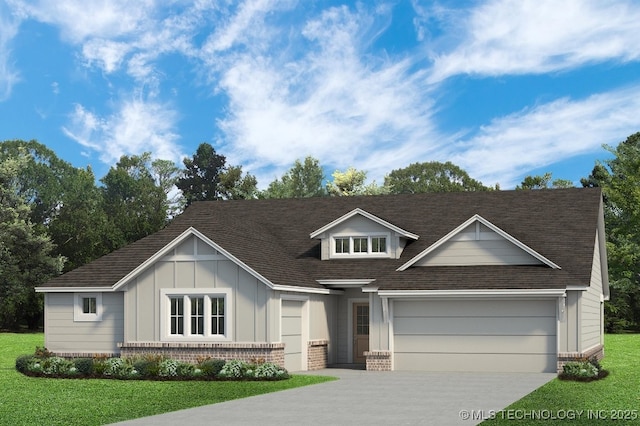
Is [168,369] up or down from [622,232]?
down

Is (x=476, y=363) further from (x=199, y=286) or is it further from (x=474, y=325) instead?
(x=199, y=286)

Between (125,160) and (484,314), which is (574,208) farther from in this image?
(125,160)

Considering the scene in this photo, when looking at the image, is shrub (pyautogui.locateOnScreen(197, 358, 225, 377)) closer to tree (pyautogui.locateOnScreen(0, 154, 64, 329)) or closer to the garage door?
the garage door

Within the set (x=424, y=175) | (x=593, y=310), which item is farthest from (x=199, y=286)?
(x=424, y=175)

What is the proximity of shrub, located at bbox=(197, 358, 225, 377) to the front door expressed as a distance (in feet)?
23.9

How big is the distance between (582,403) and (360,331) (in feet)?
46.7

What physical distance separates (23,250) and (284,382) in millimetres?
45354

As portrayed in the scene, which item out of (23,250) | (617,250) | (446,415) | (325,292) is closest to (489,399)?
(446,415)

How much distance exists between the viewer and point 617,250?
6150 cm

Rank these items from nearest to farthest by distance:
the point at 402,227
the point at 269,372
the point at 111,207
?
the point at 269,372 → the point at 402,227 → the point at 111,207

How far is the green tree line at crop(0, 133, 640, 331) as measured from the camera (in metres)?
63.7

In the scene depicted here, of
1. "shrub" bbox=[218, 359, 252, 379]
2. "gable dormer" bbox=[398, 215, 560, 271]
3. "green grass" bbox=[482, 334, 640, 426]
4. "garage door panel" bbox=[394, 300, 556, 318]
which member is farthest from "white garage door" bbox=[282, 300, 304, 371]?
"green grass" bbox=[482, 334, 640, 426]

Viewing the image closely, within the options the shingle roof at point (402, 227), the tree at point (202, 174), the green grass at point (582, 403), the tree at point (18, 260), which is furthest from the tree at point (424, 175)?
the green grass at point (582, 403)

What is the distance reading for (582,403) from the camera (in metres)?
18.7
